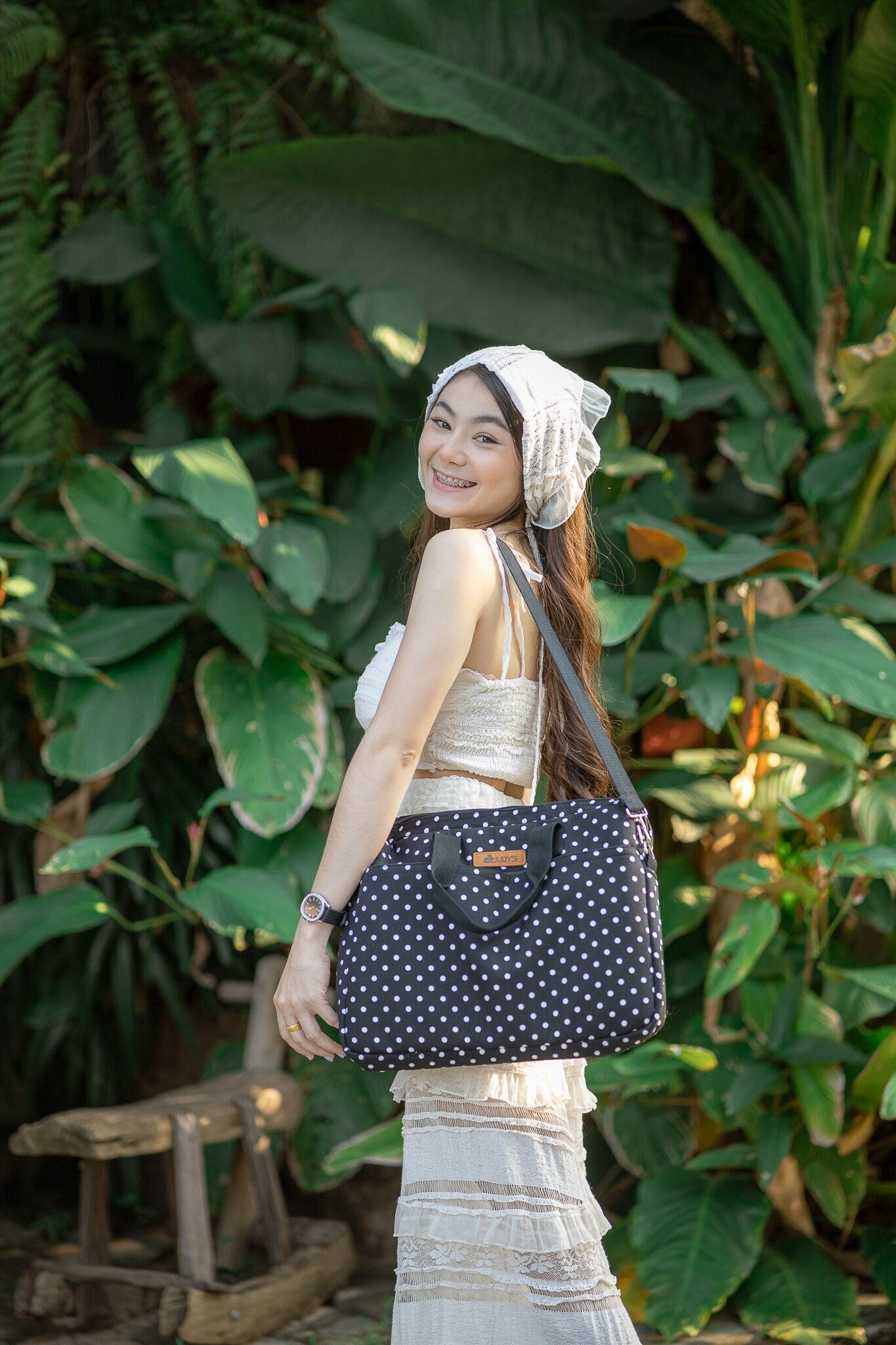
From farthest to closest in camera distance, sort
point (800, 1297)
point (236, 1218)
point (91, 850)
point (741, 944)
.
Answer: point (236, 1218), point (800, 1297), point (741, 944), point (91, 850)

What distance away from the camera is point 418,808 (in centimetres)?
134

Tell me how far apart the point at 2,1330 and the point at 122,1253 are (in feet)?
1.52

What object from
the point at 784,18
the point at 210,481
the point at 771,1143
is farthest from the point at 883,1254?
the point at 784,18

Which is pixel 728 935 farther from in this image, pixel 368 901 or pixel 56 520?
pixel 56 520

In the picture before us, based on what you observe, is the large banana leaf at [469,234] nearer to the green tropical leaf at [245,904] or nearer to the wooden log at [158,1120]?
the green tropical leaf at [245,904]

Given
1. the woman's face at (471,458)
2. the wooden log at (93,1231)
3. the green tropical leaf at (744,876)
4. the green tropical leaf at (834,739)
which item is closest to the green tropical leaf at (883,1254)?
the green tropical leaf at (744,876)

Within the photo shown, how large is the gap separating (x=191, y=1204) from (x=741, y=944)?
3.79 ft

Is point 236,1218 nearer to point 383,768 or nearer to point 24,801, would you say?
point 24,801

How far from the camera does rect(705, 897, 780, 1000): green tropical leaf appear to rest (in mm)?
2098

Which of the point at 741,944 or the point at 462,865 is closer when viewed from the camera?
the point at 462,865

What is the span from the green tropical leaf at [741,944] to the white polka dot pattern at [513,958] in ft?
3.12

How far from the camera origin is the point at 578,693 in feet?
4.13

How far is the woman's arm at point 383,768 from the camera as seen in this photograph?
1.23 meters

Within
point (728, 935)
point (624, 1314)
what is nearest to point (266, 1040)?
point (728, 935)
